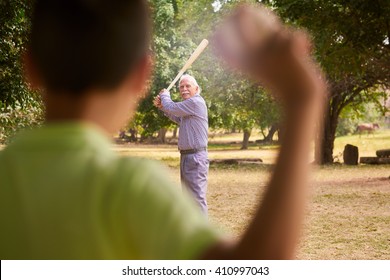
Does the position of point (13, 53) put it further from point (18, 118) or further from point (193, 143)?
point (193, 143)

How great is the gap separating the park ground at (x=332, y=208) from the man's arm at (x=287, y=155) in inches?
41.3

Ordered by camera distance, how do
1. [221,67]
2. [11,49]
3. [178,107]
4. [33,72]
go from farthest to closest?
[221,67] < [11,49] < [178,107] < [33,72]

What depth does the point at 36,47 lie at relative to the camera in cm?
70

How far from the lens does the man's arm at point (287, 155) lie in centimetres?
62

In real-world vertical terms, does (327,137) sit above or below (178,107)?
below

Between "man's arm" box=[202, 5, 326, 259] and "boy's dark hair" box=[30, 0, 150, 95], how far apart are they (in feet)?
0.43

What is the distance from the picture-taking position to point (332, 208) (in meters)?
9.53

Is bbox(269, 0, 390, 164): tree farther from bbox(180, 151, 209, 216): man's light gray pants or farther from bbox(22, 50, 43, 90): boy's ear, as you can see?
bbox(22, 50, 43, 90): boy's ear

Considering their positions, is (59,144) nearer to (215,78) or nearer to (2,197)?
(2,197)

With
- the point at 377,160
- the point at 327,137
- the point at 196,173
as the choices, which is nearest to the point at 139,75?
the point at 196,173

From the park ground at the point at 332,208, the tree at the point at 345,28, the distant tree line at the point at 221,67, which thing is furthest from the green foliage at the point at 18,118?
the tree at the point at 345,28

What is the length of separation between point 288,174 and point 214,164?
19807 mm

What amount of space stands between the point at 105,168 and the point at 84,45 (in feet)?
0.38

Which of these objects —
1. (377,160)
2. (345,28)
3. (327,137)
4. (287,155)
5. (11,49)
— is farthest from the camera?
(327,137)
